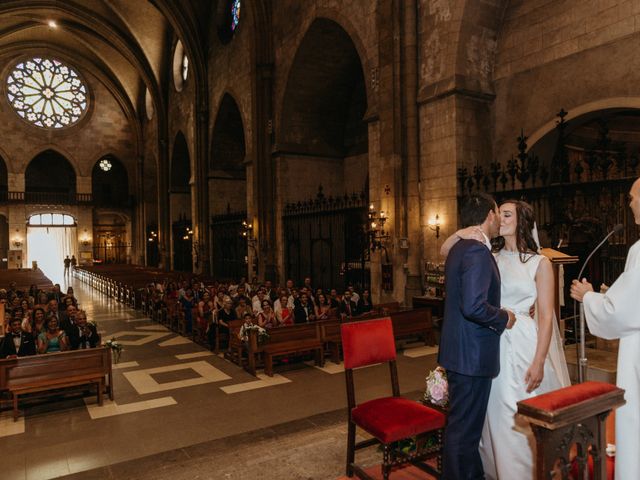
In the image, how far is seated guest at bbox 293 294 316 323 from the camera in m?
10.5

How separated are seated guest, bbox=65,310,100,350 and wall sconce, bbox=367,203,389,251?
7.48m

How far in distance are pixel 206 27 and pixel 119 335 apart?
63.1 ft

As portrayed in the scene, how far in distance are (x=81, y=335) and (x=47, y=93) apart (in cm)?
3557

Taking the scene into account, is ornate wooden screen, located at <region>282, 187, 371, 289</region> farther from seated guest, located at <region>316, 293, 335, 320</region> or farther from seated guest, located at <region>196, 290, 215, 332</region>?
seated guest, located at <region>196, 290, 215, 332</region>

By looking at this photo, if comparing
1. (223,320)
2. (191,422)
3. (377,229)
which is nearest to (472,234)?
(191,422)

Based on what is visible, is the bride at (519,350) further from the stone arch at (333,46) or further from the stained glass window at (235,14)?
the stained glass window at (235,14)

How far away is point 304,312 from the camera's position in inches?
414

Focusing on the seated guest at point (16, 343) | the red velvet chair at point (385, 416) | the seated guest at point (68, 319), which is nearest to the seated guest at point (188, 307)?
the seated guest at point (68, 319)

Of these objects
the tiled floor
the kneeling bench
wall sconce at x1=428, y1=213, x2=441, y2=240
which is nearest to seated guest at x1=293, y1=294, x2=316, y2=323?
the tiled floor

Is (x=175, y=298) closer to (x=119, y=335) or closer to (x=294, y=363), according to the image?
(x=119, y=335)

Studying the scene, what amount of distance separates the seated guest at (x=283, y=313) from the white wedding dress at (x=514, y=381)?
706 cm

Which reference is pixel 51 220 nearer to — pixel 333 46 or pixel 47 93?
pixel 47 93

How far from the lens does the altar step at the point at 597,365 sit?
4.97 m

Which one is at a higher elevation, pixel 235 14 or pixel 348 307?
pixel 235 14
